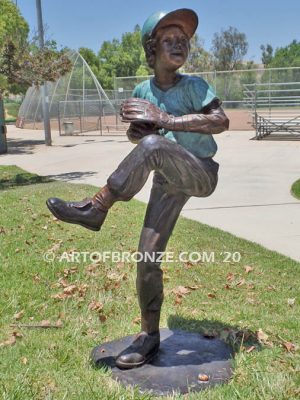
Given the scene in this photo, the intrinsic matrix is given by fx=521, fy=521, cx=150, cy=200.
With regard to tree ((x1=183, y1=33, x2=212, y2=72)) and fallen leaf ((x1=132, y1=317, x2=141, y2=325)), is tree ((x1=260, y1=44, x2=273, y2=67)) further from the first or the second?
fallen leaf ((x1=132, y1=317, x2=141, y2=325))

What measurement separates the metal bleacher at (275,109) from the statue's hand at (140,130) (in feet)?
65.5

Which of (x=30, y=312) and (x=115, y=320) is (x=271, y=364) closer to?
(x=115, y=320)

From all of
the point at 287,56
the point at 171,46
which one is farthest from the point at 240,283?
the point at 287,56

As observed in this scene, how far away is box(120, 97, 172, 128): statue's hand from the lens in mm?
2613

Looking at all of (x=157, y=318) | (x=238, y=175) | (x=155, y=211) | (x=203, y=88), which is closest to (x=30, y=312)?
(x=157, y=318)

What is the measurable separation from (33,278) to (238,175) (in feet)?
26.7

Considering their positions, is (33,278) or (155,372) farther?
(33,278)

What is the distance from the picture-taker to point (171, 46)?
2752 millimetres

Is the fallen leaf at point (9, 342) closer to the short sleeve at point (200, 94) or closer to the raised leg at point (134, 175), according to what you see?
the raised leg at point (134, 175)

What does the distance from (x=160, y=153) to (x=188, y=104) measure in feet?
1.24

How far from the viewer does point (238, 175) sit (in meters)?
12.4

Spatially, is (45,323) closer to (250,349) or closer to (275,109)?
(250,349)

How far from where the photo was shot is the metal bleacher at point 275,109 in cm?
2256

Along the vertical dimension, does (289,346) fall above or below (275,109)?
below
